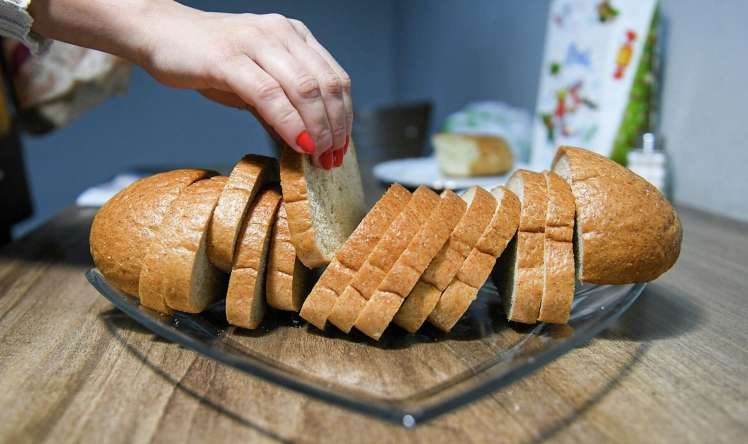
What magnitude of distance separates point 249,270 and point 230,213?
12 centimetres

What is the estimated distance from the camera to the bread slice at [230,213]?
3.52 feet

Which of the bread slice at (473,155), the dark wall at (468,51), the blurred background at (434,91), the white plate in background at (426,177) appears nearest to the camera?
the blurred background at (434,91)

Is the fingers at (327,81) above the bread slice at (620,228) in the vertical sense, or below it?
above

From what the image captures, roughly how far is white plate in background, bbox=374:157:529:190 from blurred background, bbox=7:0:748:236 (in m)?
0.80

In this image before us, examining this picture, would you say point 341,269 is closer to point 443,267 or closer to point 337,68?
point 443,267

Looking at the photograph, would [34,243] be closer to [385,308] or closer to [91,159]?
[385,308]

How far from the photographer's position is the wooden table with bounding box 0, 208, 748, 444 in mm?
807

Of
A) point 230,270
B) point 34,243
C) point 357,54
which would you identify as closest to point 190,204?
point 230,270

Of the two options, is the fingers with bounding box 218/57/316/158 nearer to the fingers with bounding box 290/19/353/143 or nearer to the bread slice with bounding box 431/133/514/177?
the fingers with bounding box 290/19/353/143

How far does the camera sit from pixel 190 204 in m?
1.10

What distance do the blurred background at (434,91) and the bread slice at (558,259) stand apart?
137 centimetres

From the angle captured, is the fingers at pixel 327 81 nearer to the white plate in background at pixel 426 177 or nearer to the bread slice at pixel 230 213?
the bread slice at pixel 230 213

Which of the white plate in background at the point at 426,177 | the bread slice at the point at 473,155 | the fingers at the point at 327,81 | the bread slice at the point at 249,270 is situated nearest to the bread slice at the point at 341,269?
the bread slice at the point at 249,270

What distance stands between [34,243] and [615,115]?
7.72 ft
